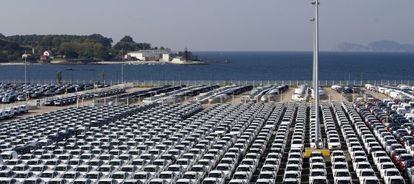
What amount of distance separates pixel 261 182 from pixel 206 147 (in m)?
5.47

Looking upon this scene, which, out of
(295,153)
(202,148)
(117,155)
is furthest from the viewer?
(202,148)

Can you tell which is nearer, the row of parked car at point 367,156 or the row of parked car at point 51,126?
the row of parked car at point 367,156

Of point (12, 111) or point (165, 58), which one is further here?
point (165, 58)

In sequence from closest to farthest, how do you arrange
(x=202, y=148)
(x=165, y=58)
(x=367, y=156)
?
1. (x=367, y=156)
2. (x=202, y=148)
3. (x=165, y=58)

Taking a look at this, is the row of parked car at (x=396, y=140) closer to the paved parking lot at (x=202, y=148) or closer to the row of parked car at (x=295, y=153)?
the paved parking lot at (x=202, y=148)

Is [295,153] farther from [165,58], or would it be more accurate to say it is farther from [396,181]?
[165,58]

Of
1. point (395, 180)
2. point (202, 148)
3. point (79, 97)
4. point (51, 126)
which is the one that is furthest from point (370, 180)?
point (79, 97)

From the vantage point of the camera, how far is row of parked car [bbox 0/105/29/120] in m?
33.9

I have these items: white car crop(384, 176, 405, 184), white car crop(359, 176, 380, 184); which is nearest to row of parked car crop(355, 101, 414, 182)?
white car crop(384, 176, 405, 184)

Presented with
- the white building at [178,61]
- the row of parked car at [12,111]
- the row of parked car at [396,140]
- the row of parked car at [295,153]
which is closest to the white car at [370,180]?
the row of parked car at [396,140]

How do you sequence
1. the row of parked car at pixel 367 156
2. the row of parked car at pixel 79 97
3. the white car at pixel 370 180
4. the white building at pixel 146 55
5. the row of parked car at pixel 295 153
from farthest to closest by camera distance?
the white building at pixel 146 55 < the row of parked car at pixel 79 97 < the row of parked car at pixel 295 153 < the row of parked car at pixel 367 156 < the white car at pixel 370 180

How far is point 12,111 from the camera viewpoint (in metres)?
35.3

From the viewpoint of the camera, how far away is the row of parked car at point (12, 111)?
3391 centimetres

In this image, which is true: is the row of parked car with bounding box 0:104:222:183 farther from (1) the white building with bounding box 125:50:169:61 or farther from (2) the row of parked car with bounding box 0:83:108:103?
(1) the white building with bounding box 125:50:169:61
